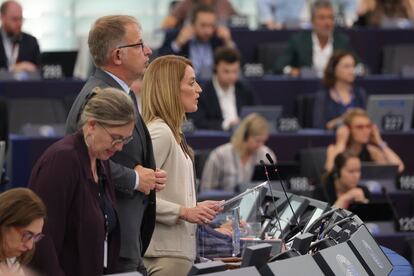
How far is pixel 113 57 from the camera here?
527 centimetres

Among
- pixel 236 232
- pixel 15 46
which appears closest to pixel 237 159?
pixel 15 46

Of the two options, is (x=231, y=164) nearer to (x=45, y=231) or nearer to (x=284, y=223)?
(x=284, y=223)

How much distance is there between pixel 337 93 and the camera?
11.6 meters

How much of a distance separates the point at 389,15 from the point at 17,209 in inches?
405

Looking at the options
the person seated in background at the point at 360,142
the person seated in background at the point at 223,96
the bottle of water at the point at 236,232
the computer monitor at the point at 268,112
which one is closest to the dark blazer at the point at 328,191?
the person seated in background at the point at 360,142

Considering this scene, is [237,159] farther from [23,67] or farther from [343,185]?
[23,67]

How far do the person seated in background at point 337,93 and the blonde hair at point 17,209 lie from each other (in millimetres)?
7329

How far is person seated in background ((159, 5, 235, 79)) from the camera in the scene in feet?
39.9

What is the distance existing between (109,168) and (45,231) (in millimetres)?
483

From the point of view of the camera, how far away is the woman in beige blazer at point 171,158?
5418 mm

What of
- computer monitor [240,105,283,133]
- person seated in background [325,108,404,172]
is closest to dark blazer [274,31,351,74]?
computer monitor [240,105,283,133]

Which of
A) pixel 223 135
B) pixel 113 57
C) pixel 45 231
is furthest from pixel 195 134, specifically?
pixel 45 231

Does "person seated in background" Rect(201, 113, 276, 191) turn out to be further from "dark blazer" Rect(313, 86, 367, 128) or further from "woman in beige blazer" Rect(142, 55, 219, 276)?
"woman in beige blazer" Rect(142, 55, 219, 276)

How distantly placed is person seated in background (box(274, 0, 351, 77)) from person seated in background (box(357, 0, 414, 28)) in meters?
0.94
